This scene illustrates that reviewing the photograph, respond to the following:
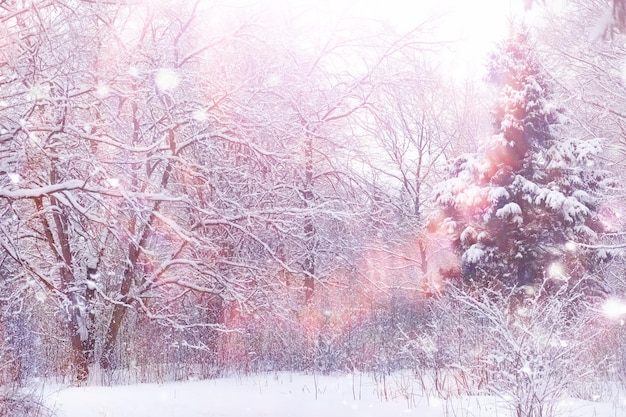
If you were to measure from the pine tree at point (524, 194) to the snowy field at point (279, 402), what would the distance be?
5592 mm

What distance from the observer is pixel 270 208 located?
1048cm

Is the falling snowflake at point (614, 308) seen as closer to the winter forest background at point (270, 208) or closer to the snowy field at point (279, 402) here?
the winter forest background at point (270, 208)

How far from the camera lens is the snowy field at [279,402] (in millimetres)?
6719

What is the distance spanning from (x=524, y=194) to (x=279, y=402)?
8153 millimetres

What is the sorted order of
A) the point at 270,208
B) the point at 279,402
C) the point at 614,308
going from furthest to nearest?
the point at 614,308
the point at 270,208
the point at 279,402

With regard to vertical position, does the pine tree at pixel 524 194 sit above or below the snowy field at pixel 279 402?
above

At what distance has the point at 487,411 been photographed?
657 cm

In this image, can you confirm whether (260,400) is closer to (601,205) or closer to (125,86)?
(125,86)

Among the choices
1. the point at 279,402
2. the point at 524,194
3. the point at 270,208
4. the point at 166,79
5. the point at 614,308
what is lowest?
the point at 279,402

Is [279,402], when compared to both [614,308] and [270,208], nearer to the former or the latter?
[270,208]

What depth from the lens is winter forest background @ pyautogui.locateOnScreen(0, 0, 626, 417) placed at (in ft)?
23.5

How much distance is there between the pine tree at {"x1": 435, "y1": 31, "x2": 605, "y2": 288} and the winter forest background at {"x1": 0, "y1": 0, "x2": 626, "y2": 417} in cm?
5

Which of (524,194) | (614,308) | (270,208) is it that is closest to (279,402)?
(270,208)

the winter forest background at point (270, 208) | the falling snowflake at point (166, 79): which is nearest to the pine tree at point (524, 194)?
the winter forest background at point (270, 208)
